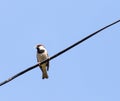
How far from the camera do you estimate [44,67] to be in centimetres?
1121

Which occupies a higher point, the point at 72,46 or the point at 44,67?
the point at 72,46

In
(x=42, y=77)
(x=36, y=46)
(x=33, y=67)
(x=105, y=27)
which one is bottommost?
(x=42, y=77)

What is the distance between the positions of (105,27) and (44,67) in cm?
703

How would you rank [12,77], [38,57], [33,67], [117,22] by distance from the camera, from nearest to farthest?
[117,22] → [12,77] → [33,67] → [38,57]

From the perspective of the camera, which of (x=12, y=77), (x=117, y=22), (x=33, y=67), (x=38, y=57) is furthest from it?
(x=38, y=57)

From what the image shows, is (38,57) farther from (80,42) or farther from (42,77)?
(80,42)

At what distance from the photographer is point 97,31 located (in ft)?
14.2

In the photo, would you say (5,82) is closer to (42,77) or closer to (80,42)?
(80,42)

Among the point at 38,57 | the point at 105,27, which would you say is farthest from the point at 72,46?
the point at 38,57

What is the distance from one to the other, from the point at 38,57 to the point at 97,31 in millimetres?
6755

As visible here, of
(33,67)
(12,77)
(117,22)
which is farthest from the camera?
(33,67)

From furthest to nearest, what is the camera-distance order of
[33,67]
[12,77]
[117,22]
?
1. [33,67]
2. [12,77]
3. [117,22]

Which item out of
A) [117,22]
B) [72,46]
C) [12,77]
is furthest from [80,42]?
[12,77]

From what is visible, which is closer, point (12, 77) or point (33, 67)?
point (12, 77)
